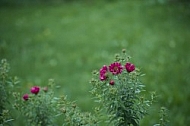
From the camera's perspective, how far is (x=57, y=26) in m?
10.2

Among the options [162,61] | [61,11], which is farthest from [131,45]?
[61,11]

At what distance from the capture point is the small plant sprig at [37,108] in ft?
9.89

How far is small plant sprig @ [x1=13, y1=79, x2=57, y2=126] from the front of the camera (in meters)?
A: 3.02

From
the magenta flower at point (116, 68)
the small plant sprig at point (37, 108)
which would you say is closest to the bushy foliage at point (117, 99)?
the magenta flower at point (116, 68)

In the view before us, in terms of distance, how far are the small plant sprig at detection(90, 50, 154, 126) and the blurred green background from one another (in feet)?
8.60

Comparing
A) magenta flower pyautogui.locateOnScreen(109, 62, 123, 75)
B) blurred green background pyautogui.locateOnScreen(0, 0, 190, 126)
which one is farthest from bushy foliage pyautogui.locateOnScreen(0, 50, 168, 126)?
blurred green background pyautogui.locateOnScreen(0, 0, 190, 126)

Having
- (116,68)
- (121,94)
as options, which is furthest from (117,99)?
(116,68)

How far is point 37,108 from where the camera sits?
9.95 ft

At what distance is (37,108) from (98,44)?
18.2 feet

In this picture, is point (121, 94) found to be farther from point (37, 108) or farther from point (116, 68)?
point (37, 108)

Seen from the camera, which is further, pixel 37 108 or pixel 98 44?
pixel 98 44

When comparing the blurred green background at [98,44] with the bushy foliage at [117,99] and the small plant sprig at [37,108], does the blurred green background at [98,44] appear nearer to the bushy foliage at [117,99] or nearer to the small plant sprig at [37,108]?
the small plant sprig at [37,108]

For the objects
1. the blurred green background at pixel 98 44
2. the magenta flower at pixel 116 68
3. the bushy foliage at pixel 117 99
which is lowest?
the bushy foliage at pixel 117 99

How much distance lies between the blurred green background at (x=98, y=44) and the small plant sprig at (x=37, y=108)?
2.34m
